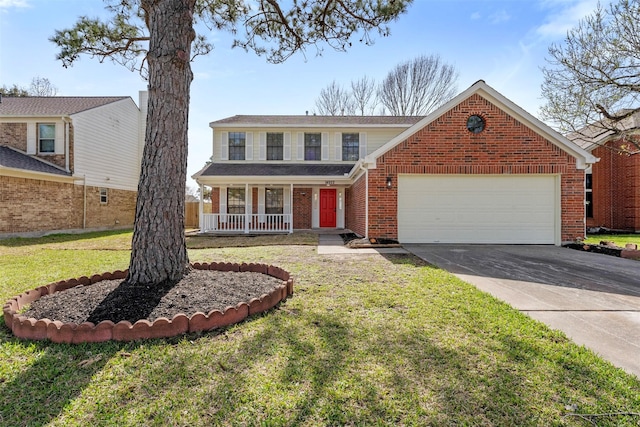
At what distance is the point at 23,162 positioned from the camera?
12781 millimetres

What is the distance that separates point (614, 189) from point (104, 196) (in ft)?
89.7

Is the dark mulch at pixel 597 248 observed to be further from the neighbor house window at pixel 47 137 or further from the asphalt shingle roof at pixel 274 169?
the neighbor house window at pixel 47 137

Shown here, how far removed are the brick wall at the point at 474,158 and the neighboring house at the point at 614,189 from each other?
346 inches

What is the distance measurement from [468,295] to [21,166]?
643 inches

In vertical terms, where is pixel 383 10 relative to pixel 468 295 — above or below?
above

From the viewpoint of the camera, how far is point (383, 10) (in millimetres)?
5707

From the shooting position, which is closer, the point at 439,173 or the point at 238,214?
the point at 439,173

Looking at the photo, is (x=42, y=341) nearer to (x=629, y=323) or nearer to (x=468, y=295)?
(x=468, y=295)

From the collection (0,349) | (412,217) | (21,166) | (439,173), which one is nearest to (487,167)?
(439,173)

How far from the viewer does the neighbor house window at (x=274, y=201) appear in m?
15.8

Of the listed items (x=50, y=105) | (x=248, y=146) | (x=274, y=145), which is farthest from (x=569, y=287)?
(x=50, y=105)

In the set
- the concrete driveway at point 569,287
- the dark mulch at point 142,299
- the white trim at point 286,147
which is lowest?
the concrete driveway at point 569,287

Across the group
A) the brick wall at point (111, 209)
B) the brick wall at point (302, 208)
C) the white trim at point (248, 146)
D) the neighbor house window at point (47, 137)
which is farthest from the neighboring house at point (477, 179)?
the neighbor house window at point (47, 137)

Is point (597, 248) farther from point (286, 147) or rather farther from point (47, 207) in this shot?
point (47, 207)
